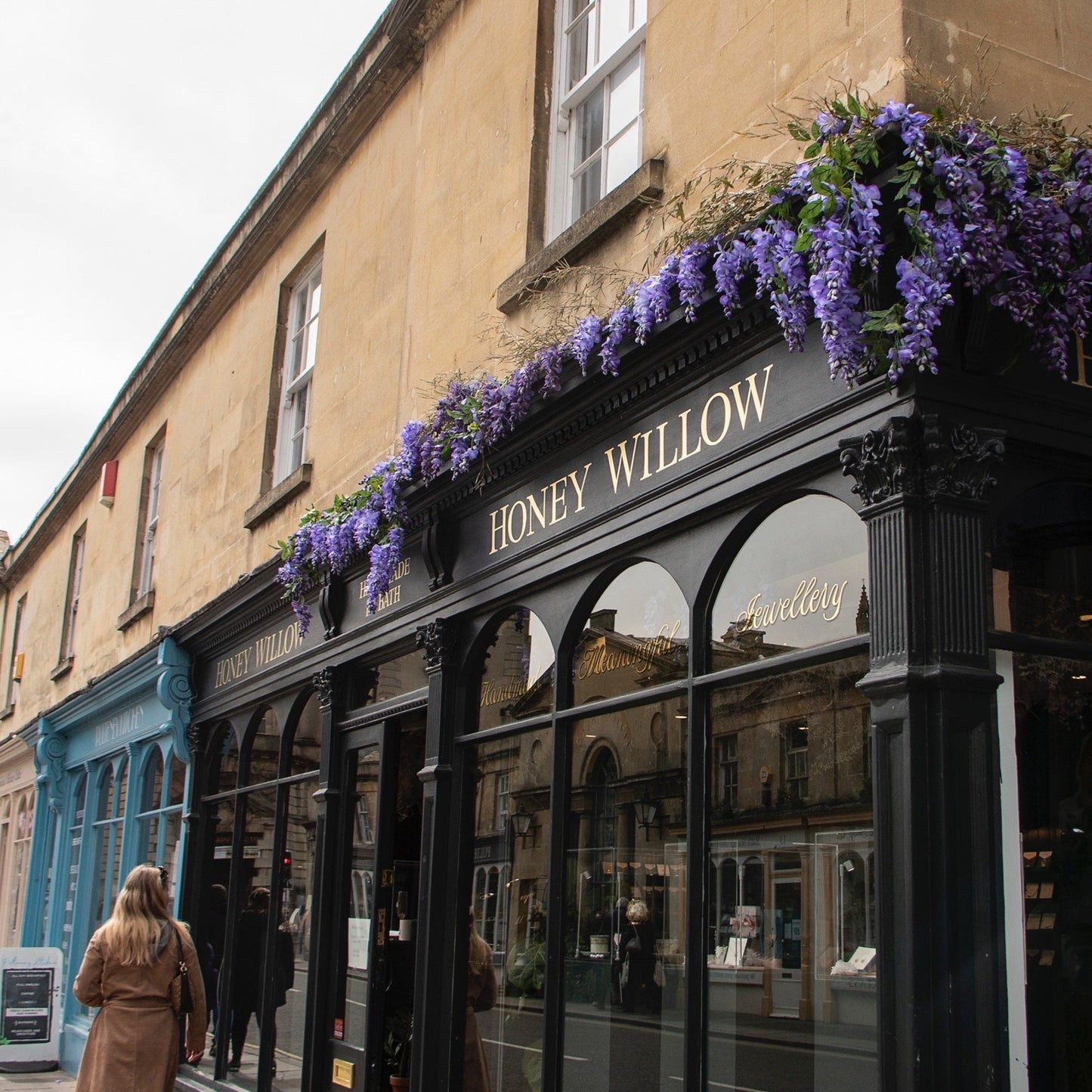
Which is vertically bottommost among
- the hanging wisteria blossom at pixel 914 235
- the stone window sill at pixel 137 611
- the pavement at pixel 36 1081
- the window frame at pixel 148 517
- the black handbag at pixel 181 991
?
the pavement at pixel 36 1081

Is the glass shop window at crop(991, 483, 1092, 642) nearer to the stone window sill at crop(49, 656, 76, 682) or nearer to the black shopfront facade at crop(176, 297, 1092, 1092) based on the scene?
the black shopfront facade at crop(176, 297, 1092, 1092)

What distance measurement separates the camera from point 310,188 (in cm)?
1169

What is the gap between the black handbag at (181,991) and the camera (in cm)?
768

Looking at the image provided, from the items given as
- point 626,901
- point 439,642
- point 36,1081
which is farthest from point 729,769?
point 36,1081

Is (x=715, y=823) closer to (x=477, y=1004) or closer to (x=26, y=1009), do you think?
(x=477, y=1004)

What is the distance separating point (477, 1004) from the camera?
721 cm

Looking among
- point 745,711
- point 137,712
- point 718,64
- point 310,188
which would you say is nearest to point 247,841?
point 137,712

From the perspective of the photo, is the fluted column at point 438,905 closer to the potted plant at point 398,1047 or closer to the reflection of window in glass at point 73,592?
the potted plant at point 398,1047

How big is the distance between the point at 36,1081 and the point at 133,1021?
23.2 feet

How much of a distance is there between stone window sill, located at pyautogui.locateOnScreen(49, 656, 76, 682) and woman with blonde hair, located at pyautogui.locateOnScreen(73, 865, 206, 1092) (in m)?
12.1

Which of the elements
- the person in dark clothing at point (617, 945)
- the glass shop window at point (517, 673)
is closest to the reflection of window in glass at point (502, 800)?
the glass shop window at point (517, 673)

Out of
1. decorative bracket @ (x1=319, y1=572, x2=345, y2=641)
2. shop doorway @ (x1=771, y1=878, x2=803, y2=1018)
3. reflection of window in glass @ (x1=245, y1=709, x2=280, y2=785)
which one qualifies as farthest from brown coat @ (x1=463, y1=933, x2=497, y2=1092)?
reflection of window in glass @ (x1=245, y1=709, x2=280, y2=785)

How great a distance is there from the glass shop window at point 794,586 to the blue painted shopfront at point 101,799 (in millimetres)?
8372

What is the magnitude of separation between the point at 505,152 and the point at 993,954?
5.64 m
